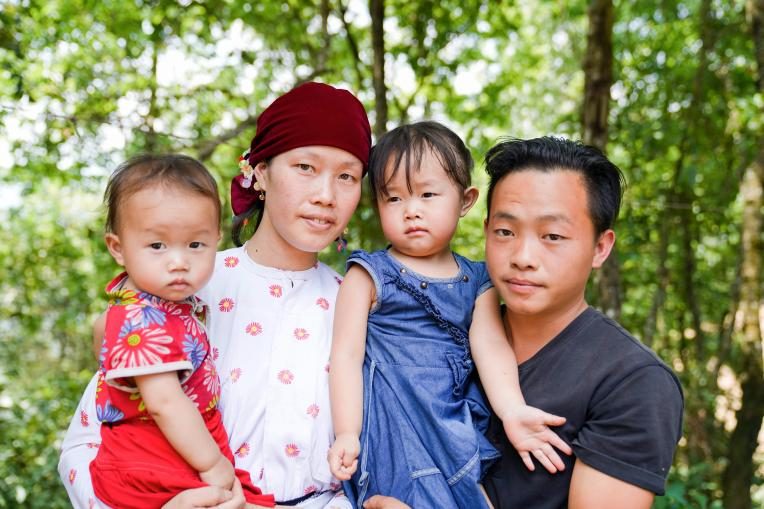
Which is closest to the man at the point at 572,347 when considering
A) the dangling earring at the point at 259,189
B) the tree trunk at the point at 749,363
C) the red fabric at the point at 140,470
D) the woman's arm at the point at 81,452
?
the dangling earring at the point at 259,189

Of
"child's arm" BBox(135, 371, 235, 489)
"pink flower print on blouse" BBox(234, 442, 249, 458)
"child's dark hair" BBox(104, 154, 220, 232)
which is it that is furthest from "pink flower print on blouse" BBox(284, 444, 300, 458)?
"child's dark hair" BBox(104, 154, 220, 232)

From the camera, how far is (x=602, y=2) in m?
4.22

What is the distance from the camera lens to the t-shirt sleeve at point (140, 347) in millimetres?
1737

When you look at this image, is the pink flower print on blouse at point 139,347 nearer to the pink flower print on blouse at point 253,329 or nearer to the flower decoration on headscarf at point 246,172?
the pink flower print on blouse at point 253,329

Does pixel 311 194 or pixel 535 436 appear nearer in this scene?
pixel 535 436

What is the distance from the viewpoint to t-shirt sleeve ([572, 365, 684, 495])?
1763 mm

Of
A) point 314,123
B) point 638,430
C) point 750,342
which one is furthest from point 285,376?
point 750,342

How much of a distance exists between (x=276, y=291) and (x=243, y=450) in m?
0.52

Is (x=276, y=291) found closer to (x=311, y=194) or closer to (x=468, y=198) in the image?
(x=311, y=194)

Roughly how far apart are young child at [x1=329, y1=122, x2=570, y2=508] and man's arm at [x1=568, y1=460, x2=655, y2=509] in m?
0.11

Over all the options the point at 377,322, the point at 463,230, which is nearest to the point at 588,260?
the point at 377,322

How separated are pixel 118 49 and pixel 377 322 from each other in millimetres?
5788

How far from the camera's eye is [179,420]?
1766mm

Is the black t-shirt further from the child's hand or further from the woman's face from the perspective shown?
the woman's face
